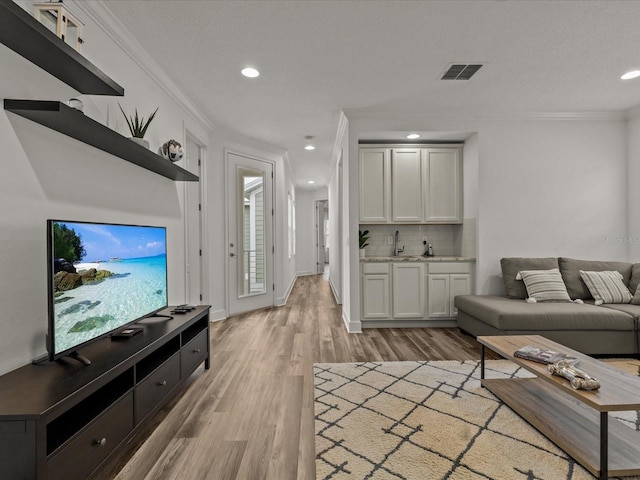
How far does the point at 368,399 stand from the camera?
2.27 m

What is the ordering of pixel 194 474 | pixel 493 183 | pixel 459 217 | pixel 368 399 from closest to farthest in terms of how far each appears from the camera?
pixel 194 474, pixel 368 399, pixel 493 183, pixel 459 217

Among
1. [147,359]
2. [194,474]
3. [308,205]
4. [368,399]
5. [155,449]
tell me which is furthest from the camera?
[308,205]

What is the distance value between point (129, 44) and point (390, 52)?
6.62 feet

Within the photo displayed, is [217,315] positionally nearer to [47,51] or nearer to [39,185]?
[39,185]

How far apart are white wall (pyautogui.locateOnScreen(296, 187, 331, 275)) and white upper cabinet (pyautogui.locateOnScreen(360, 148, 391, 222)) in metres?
5.91

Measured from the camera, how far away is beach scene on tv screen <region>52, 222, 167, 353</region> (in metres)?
1.51

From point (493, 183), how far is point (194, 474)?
4.14 meters

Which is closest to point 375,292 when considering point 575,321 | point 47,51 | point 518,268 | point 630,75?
point 518,268

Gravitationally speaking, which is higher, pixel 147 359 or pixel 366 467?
pixel 147 359

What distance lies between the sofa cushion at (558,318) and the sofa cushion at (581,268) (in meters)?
0.35

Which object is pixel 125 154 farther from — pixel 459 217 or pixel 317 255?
pixel 317 255

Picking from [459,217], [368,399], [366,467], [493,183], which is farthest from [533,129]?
[366,467]

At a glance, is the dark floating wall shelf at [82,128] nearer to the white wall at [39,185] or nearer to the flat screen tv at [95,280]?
the white wall at [39,185]

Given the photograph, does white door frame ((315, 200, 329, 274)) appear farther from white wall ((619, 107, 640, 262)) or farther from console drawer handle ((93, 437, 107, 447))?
console drawer handle ((93, 437, 107, 447))
